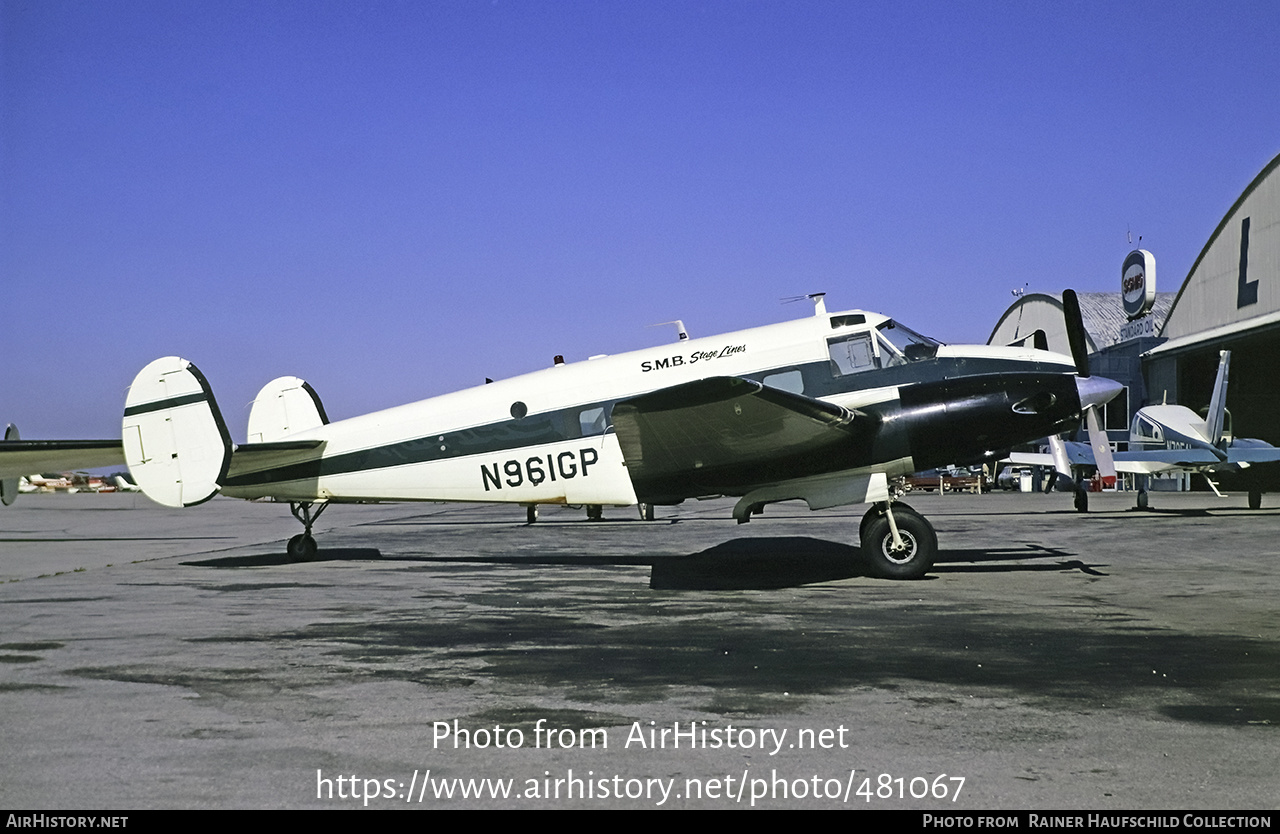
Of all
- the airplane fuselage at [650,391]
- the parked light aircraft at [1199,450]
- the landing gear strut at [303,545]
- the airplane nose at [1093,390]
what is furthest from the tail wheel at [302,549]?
the parked light aircraft at [1199,450]

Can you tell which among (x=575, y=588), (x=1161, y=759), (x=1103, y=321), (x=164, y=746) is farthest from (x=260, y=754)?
(x=1103, y=321)

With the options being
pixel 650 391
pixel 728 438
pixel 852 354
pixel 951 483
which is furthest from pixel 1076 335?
pixel 951 483

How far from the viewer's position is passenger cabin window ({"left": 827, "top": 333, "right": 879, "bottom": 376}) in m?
13.7

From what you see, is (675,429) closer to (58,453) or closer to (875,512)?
(875,512)

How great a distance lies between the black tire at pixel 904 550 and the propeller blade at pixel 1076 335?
10.3ft

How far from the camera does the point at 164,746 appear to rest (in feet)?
17.1

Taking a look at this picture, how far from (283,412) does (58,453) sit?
717 centimetres

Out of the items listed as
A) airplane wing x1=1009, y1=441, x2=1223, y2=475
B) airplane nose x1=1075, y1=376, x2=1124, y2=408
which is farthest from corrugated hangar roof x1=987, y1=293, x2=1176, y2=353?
airplane nose x1=1075, y1=376, x2=1124, y2=408

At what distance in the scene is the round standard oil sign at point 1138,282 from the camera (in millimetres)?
58250

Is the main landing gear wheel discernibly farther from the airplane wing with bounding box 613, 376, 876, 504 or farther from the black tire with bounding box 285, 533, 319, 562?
Result: the black tire with bounding box 285, 533, 319, 562

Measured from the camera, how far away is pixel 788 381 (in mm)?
13867

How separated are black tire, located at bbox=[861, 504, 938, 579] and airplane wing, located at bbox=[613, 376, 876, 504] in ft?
3.20

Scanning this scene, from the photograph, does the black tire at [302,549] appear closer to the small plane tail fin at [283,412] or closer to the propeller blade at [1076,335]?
the small plane tail fin at [283,412]

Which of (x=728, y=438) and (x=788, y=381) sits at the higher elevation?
(x=788, y=381)
